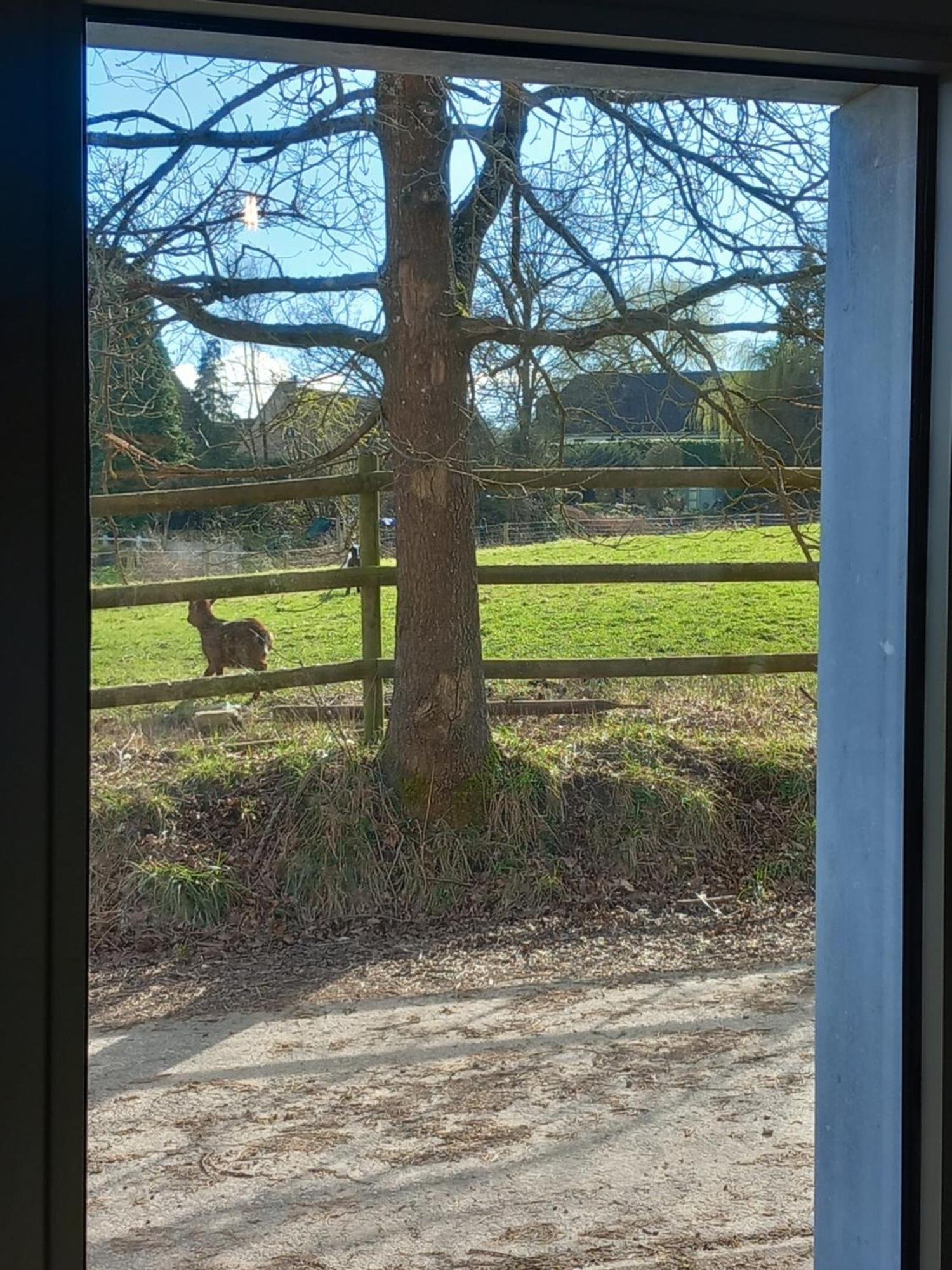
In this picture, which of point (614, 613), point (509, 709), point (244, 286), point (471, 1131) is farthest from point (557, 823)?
point (244, 286)

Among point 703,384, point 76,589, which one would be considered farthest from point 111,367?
point 703,384

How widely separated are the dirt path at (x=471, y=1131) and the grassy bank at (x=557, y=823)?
13 cm

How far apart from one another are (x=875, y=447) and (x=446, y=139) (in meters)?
0.74

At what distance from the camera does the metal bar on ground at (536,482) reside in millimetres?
1295

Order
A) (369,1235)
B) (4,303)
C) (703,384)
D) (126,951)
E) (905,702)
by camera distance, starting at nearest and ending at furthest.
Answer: (4,303), (905,702), (126,951), (369,1235), (703,384)

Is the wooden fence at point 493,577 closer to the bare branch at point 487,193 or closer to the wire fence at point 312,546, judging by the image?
the wire fence at point 312,546

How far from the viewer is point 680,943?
1414 mm

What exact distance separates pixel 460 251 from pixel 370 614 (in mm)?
520

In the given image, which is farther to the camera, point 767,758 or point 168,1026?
point 767,758

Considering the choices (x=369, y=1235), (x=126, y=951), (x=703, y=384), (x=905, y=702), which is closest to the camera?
(x=905, y=702)

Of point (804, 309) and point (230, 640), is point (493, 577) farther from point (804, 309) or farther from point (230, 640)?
point (804, 309)

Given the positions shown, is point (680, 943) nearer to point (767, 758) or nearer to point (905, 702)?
point (767, 758)

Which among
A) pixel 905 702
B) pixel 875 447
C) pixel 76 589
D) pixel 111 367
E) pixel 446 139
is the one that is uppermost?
pixel 446 139

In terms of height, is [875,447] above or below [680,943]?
above
